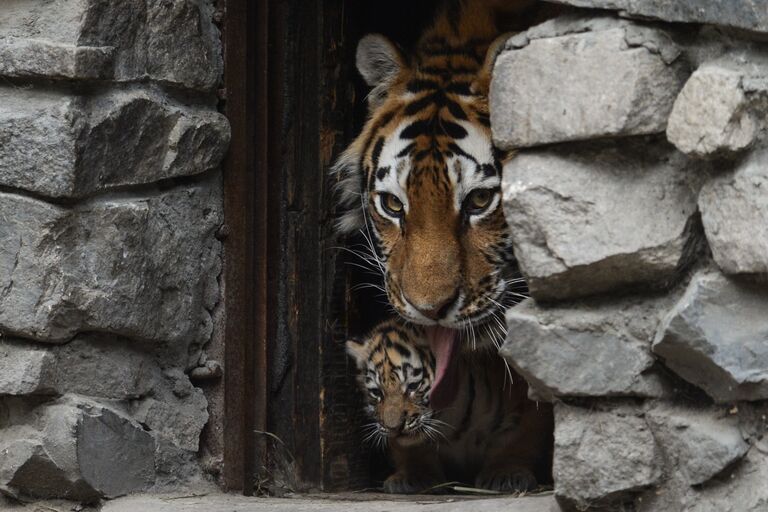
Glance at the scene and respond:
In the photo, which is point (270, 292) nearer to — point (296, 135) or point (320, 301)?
point (320, 301)

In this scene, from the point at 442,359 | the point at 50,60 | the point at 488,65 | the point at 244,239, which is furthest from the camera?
the point at 442,359

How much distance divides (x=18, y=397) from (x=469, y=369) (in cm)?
146

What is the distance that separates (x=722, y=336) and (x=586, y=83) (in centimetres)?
55

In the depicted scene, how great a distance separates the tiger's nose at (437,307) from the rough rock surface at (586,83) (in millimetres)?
951

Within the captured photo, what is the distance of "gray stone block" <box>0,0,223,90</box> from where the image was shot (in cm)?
308

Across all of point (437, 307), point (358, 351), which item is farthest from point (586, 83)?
point (358, 351)

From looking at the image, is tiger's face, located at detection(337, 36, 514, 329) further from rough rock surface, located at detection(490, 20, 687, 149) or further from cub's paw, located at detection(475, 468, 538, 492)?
rough rock surface, located at detection(490, 20, 687, 149)

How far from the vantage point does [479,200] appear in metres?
3.53

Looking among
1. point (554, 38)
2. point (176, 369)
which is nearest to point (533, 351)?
point (554, 38)

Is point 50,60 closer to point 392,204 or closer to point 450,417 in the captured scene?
point 392,204

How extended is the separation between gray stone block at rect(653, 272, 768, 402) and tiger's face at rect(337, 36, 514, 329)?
115 cm

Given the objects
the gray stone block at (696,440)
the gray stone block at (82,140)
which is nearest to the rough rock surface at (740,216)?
the gray stone block at (696,440)

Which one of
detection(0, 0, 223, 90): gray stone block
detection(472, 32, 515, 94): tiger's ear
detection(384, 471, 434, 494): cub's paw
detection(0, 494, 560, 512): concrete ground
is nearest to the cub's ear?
detection(384, 471, 434, 494): cub's paw

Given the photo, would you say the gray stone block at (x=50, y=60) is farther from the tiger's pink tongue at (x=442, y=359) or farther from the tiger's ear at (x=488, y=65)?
the tiger's pink tongue at (x=442, y=359)
